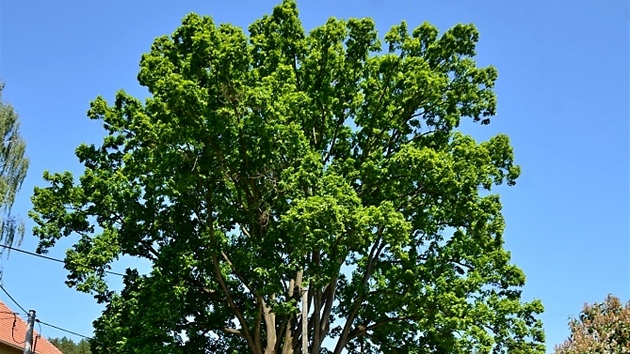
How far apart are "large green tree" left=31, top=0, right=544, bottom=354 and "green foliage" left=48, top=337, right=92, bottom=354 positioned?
51.4m

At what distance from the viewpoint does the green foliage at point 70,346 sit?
65188 millimetres

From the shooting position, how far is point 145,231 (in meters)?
16.6

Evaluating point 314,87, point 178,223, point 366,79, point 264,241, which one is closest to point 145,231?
point 178,223

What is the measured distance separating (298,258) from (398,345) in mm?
4837

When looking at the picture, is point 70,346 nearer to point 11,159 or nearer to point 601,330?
point 11,159

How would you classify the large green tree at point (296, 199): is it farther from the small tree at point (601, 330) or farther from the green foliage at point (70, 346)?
the green foliage at point (70, 346)

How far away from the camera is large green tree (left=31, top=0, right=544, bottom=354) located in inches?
524

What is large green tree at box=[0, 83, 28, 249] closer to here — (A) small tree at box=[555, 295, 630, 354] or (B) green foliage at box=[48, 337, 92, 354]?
(A) small tree at box=[555, 295, 630, 354]

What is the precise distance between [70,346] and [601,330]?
226 feet

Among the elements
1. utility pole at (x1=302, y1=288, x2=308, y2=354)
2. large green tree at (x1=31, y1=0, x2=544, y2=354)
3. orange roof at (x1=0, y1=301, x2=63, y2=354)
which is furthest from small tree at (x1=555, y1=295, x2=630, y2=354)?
orange roof at (x1=0, y1=301, x2=63, y2=354)

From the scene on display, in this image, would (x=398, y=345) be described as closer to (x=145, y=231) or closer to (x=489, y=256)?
(x=489, y=256)

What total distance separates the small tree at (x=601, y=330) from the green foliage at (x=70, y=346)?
56658mm

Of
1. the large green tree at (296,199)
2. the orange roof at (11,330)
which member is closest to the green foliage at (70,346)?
the orange roof at (11,330)

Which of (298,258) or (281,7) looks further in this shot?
(281,7)
